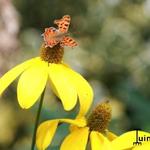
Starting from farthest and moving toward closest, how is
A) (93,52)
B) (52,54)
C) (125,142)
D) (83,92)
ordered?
1. (93,52)
2. (52,54)
3. (83,92)
4. (125,142)

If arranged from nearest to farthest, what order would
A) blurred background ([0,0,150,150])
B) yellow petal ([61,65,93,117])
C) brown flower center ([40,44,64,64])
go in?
yellow petal ([61,65,93,117])
brown flower center ([40,44,64,64])
blurred background ([0,0,150,150])

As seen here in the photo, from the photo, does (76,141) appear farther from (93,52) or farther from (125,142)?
(93,52)

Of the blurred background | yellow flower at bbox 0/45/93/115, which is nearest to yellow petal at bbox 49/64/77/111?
yellow flower at bbox 0/45/93/115

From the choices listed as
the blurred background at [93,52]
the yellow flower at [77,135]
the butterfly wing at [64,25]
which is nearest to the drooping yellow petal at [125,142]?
the yellow flower at [77,135]

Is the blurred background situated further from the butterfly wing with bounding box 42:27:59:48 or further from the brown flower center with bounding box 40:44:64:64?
the butterfly wing with bounding box 42:27:59:48

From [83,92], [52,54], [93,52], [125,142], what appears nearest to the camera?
[125,142]

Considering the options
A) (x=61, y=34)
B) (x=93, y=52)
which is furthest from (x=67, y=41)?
(x=93, y=52)

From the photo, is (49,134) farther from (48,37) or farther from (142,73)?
(142,73)
